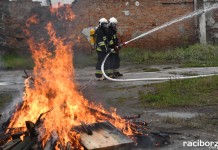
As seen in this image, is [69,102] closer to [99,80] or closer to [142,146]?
[142,146]

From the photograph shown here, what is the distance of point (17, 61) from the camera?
15.5 metres

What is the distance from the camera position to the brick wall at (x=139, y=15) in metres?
17.0

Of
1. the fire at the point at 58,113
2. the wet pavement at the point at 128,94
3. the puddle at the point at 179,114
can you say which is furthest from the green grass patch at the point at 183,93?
the fire at the point at 58,113

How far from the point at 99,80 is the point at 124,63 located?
400 cm

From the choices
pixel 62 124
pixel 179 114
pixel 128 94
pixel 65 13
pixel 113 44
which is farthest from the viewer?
pixel 65 13

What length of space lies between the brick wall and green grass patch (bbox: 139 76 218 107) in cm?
772

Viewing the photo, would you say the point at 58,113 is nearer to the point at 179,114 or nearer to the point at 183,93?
the point at 179,114

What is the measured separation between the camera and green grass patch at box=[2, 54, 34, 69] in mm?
14862

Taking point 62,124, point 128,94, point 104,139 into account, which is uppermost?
point 62,124

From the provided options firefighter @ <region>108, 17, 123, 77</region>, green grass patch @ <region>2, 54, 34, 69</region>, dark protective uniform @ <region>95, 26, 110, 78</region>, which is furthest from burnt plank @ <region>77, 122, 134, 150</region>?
green grass patch @ <region>2, 54, 34, 69</region>

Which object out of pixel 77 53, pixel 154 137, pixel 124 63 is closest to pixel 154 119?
pixel 154 137

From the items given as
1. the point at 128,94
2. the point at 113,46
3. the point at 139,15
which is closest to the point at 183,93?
the point at 128,94

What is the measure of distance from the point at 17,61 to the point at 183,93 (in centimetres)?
907

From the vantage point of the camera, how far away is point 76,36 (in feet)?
55.4
